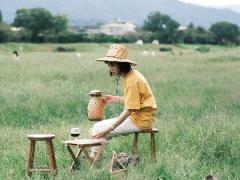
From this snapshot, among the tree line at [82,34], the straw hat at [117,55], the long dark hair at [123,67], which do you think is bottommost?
the tree line at [82,34]

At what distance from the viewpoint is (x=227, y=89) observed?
708 inches

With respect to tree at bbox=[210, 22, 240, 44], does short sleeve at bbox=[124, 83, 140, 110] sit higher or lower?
higher

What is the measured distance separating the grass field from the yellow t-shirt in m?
0.55

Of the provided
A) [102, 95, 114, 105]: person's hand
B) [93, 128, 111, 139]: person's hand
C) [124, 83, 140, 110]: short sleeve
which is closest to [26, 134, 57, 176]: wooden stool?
[93, 128, 111, 139]: person's hand

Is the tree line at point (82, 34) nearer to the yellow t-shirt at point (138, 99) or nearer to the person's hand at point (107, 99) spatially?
the person's hand at point (107, 99)

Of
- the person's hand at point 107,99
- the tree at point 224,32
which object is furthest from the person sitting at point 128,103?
the tree at point 224,32

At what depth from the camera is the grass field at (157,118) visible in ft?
Result: 25.7

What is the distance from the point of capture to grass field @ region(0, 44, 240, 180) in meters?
7.84

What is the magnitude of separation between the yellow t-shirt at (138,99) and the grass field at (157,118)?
0.55 metres

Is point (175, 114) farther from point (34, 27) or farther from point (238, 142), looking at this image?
point (34, 27)

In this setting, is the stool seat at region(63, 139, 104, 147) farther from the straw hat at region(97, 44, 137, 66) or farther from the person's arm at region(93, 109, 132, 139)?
the straw hat at region(97, 44, 137, 66)

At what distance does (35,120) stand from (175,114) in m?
3.06

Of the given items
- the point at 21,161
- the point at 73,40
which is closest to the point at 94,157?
the point at 21,161

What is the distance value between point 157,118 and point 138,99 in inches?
209
